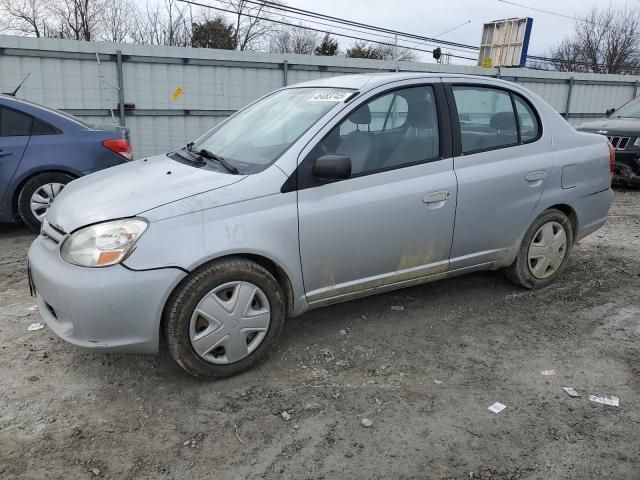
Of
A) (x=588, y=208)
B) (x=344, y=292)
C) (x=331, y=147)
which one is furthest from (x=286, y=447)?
(x=588, y=208)

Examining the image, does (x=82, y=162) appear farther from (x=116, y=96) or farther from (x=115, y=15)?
(x=115, y=15)

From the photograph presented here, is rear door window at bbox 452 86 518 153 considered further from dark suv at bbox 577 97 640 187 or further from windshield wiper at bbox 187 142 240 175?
dark suv at bbox 577 97 640 187

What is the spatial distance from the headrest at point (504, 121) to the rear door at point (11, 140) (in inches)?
190

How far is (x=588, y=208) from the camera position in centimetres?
459

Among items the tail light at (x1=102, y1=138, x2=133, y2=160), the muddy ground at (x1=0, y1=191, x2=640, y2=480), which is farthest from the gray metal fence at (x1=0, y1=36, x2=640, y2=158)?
the muddy ground at (x1=0, y1=191, x2=640, y2=480)

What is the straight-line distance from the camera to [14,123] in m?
5.80

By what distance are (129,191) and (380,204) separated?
154cm

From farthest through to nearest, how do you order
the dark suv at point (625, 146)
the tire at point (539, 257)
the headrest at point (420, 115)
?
1. the dark suv at point (625, 146)
2. the tire at point (539, 257)
3. the headrest at point (420, 115)

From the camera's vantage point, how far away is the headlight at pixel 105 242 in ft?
9.20

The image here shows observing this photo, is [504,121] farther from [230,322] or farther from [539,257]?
[230,322]

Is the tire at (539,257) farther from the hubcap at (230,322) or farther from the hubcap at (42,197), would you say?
the hubcap at (42,197)

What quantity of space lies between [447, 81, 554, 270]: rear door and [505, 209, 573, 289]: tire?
0.67ft

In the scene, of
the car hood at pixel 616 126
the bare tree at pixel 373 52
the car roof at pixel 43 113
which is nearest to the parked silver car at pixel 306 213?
the car roof at pixel 43 113

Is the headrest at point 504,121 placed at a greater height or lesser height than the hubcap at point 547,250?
greater
